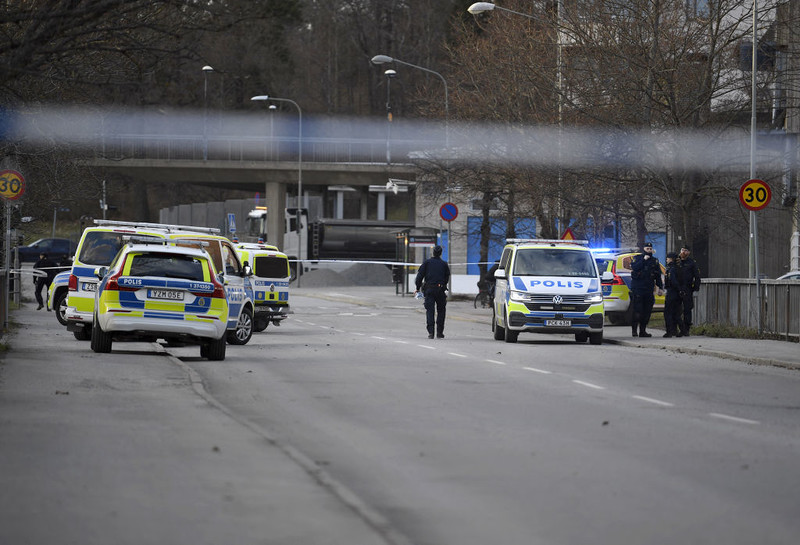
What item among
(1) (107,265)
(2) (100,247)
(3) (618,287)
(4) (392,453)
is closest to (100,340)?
(1) (107,265)

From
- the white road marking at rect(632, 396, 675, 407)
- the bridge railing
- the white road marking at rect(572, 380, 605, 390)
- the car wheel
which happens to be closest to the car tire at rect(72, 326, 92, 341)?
the car wheel

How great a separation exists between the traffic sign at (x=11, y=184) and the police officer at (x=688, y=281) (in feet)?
41.0

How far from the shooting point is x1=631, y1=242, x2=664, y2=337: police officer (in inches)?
1109

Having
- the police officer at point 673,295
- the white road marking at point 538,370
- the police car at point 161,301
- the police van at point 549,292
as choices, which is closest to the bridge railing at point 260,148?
the police officer at point 673,295

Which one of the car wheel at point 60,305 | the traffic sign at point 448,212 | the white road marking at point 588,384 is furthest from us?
the traffic sign at point 448,212

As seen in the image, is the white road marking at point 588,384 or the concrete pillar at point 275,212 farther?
the concrete pillar at point 275,212

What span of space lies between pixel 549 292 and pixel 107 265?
7.90 metres

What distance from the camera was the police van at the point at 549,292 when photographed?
2616 centimetres

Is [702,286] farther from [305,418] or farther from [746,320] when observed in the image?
[305,418]

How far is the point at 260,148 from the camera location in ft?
249

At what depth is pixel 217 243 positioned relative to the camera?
2523 cm

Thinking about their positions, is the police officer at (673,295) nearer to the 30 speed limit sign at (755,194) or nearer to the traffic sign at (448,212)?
the 30 speed limit sign at (755,194)

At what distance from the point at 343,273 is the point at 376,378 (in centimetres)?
5901

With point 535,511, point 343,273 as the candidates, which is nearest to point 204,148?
point 343,273
